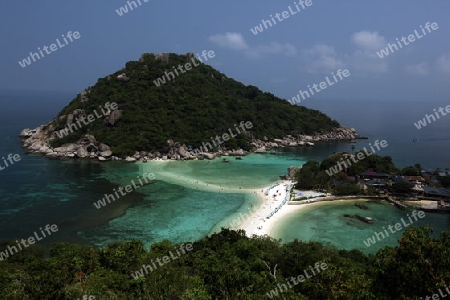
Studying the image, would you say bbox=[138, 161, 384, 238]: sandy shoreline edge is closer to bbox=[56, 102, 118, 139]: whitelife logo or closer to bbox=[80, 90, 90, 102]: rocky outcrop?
bbox=[56, 102, 118, 139]: whitelife logo

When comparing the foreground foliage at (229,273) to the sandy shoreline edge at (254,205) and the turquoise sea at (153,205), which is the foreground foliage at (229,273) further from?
the sandy shoreline edge at (254,205)

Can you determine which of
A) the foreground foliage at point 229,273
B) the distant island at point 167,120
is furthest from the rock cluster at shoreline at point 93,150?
the foreground foliage at point 229,273

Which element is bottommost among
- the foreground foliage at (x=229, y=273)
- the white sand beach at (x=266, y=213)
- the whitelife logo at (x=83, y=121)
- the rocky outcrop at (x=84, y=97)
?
the white sand beach at (x=266, y=213)

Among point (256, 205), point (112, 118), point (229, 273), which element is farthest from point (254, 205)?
point (112, 118)

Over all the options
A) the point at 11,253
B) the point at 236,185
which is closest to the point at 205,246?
the point at 11,253

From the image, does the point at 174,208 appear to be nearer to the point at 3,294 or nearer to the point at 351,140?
the point at 3,294
